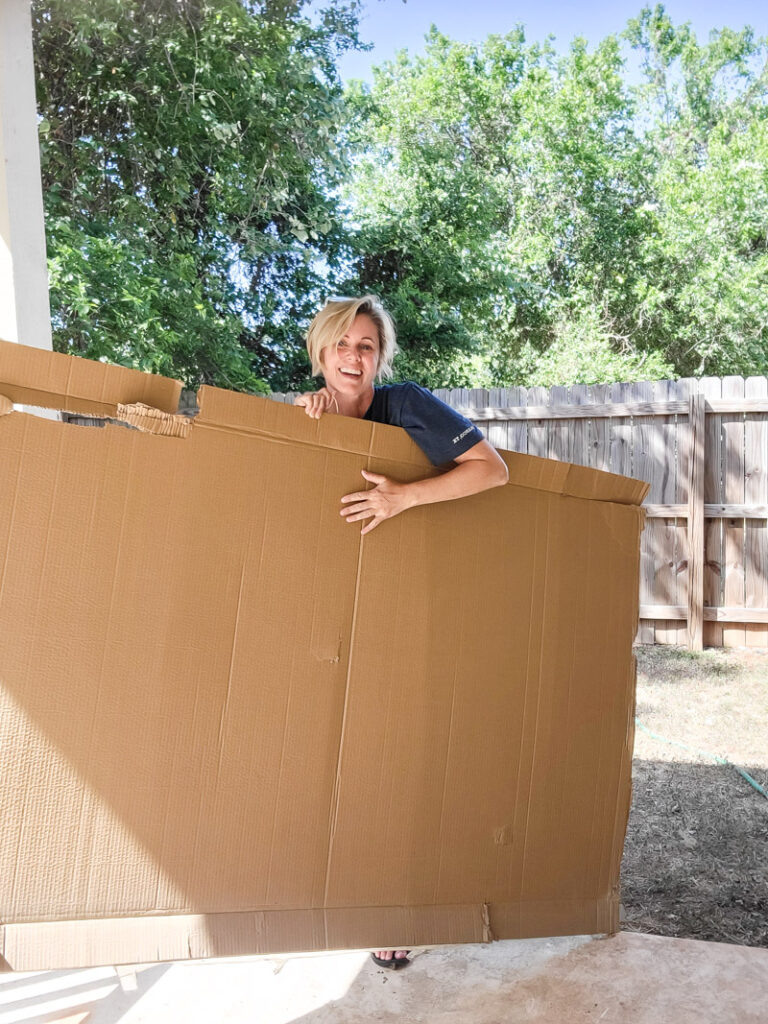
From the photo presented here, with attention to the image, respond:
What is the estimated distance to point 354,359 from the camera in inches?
64.4

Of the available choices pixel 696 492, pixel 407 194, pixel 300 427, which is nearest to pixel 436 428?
pixel 300 427

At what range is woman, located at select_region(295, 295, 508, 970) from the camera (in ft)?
4.36

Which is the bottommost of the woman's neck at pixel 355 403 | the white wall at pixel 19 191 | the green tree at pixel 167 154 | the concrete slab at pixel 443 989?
the concrete slab at pixel 443 989

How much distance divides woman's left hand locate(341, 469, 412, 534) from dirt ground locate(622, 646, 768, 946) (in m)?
1.38

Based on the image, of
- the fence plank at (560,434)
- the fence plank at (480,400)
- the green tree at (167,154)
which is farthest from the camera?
the fence plank at (480,400)

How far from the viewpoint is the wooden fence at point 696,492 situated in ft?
16.4

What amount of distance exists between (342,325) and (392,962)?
1.29m

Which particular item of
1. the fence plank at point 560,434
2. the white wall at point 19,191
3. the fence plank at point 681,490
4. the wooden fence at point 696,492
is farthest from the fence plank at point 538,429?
the white wall at point 19,191

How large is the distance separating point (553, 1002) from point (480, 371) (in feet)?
38.7

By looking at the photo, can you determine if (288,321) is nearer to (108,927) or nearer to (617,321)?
(617,321)

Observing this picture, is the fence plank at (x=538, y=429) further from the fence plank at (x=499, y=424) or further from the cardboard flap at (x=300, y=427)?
the cardboard flap at (x=300, y=427)

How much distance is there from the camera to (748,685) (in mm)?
4402

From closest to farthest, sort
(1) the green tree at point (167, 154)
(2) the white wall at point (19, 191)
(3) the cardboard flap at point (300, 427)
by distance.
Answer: (3) the cardboard flap at point (300, 427) → (2) the white wall at point (19, 191) → (1) the green tree at point (167, 154)

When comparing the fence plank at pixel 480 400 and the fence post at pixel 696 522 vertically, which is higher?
the fence plank at pixel 480 400
